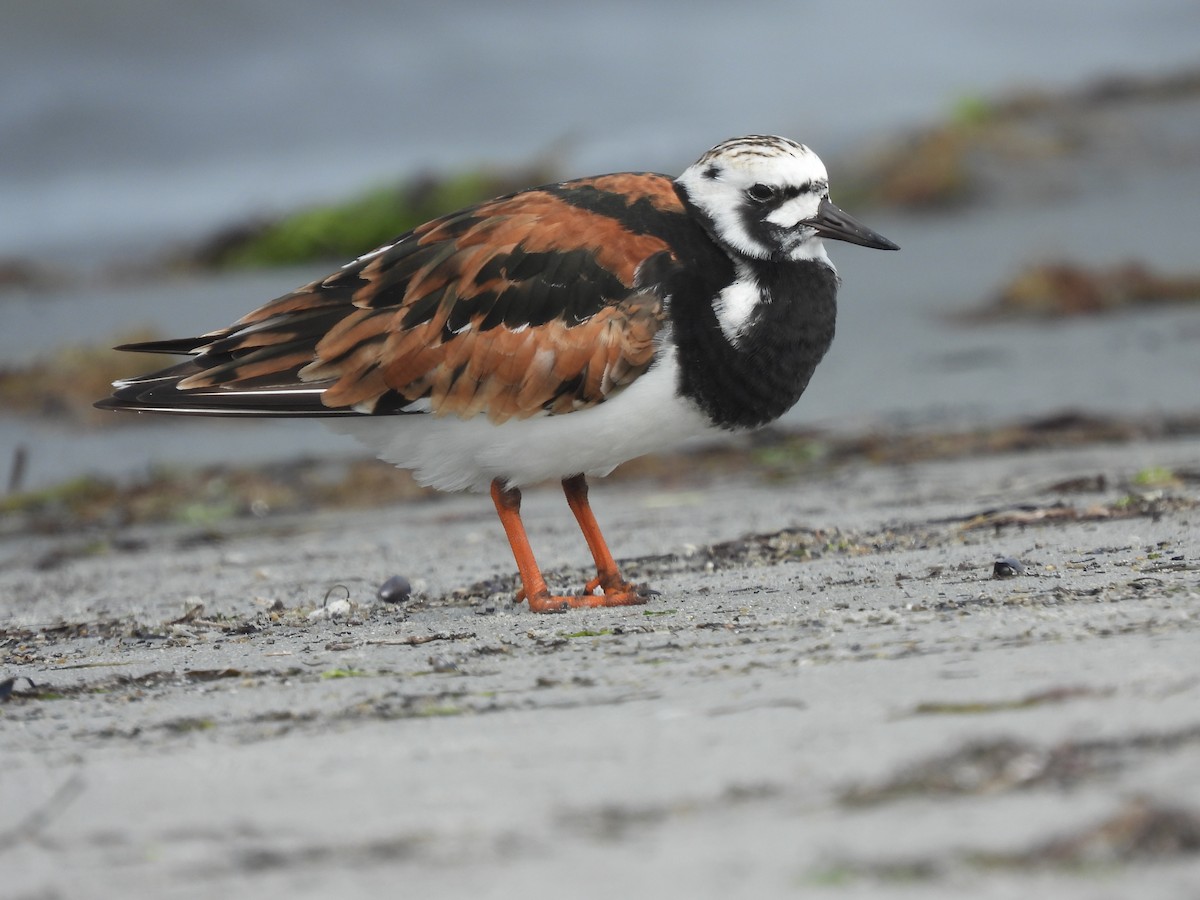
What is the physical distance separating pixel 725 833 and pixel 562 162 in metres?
14.4

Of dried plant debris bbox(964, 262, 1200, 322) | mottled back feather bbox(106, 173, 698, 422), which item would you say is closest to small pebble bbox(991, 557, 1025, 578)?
mottled back feather bbox(106, 173, 698, 422)

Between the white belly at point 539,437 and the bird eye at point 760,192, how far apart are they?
0.61m

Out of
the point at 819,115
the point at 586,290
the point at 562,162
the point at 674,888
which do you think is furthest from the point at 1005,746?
the point at 819,115

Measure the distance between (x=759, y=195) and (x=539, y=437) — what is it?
39.3 inches

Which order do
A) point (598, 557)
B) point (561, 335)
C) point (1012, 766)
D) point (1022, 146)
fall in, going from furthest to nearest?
point (1022, 146)
point (598, 557)
point (561, 335)
point (1012, 766)

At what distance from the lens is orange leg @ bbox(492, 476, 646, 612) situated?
4.60 m

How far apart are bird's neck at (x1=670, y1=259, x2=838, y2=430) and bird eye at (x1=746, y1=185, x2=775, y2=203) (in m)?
0.19

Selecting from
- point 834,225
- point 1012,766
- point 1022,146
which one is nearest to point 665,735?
point 1012,766

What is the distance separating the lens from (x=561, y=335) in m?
4.71

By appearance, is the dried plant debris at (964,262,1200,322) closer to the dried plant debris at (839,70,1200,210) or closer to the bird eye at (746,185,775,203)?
the dried plant debris at (839,70,1200,210)

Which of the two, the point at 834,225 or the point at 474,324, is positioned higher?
the point at 834,225

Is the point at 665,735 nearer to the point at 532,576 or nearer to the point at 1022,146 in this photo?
the point at 532,576

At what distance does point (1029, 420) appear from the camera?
827 centimetres

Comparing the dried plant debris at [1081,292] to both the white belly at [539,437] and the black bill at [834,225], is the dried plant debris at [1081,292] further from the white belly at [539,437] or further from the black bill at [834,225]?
the white belly at [539,437]
